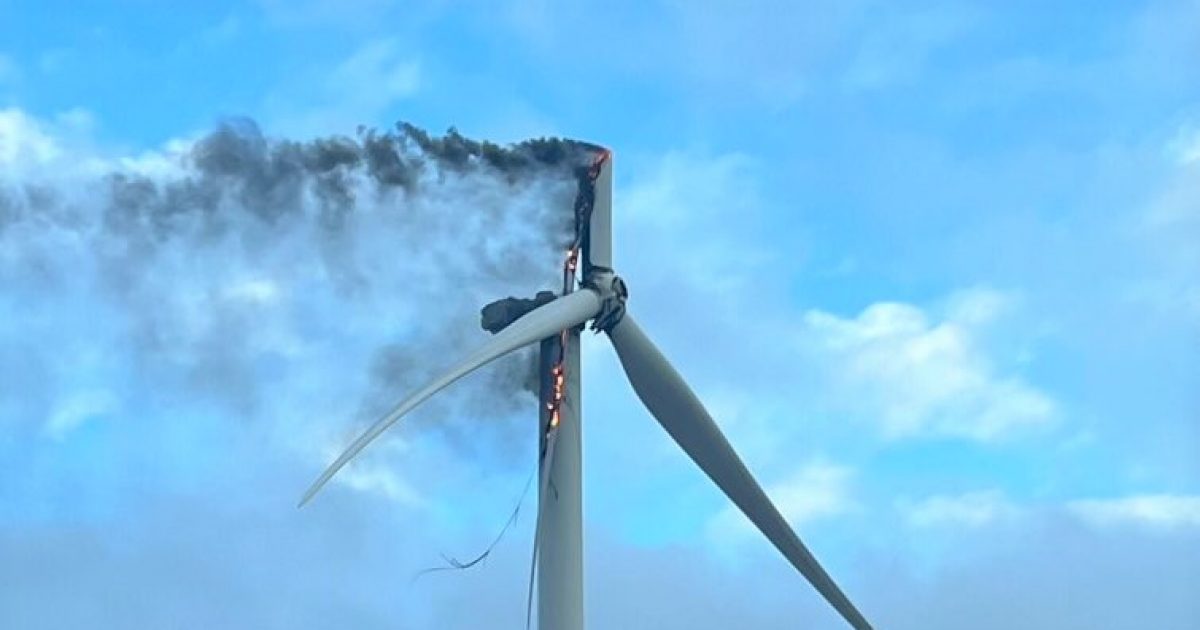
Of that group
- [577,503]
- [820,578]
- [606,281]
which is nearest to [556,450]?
[577,503]

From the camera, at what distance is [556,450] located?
59.5 m

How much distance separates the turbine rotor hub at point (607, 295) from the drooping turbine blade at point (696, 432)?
43 centimetres

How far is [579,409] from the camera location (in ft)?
198

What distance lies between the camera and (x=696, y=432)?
206 ft

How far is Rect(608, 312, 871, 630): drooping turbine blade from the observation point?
62.2 metres

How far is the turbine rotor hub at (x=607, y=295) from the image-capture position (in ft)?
200

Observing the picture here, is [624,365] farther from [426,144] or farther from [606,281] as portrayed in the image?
[426,144]

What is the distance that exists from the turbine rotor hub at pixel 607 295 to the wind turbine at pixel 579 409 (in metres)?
0.03

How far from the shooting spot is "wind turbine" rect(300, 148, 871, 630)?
58094 mm

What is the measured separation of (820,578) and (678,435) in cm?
646

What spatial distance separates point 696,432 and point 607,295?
5218 millimetres

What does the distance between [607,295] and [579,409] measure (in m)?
3.48

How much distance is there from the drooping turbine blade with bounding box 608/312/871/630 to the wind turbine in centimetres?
3

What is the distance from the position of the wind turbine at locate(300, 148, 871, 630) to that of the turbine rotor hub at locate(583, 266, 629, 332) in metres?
0.03
